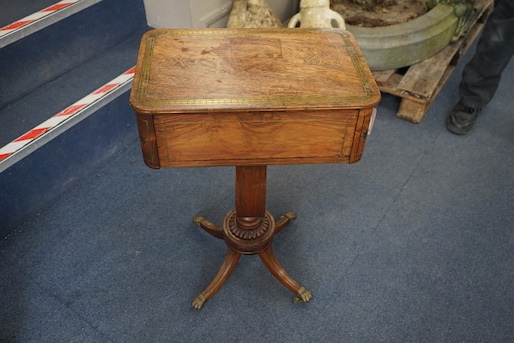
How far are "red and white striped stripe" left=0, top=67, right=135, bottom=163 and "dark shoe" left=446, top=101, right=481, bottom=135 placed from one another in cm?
160

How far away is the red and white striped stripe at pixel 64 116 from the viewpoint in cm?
162

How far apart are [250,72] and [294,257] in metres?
0.86

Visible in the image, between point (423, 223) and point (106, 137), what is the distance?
1.41 metres

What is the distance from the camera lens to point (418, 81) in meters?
2.25

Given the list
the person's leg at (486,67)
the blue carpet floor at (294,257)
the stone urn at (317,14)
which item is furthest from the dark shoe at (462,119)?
the stone urn at (317,14)

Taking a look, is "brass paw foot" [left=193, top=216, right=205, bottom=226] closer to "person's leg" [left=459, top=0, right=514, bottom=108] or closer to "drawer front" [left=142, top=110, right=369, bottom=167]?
"drawer front" [left=142, top=110, right=369, bottom=167]

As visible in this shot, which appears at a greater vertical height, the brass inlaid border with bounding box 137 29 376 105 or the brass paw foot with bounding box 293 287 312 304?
the brass inlaid border with bounding box 137 29 376 105

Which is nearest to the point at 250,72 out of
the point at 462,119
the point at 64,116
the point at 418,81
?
the point at 64,116

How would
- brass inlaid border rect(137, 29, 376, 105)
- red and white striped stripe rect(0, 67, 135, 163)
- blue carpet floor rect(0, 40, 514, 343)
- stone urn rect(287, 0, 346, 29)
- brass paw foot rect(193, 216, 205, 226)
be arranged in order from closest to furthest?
brass inlaid border rect(137, 29, 376, 105), blue carpet floor rect(0, 40, 514, 343), red and white striped stripe rect(0, 67, 135, 163), brass paw foot rect(193, 216, 205, 226), stone urn rect(287, 0, 346, 29)

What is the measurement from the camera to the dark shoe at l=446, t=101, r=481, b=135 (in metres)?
2.24

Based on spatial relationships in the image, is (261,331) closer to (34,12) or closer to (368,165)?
(368,165)

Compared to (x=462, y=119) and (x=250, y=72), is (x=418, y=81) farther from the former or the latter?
(x=250, y=72)

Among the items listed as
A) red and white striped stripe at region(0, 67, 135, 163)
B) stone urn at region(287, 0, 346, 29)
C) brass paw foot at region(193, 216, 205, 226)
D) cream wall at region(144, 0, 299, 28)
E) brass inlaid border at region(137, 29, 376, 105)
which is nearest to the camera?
brass inlaid border at region(137, 29, 376, 105)

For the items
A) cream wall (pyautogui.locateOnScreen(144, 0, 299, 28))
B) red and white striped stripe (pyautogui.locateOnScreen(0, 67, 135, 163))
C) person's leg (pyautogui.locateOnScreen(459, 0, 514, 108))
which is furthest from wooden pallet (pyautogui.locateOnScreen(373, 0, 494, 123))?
red and white striped stripe (pyautogui.locateOnScreen(0, 67, 135, 163))
